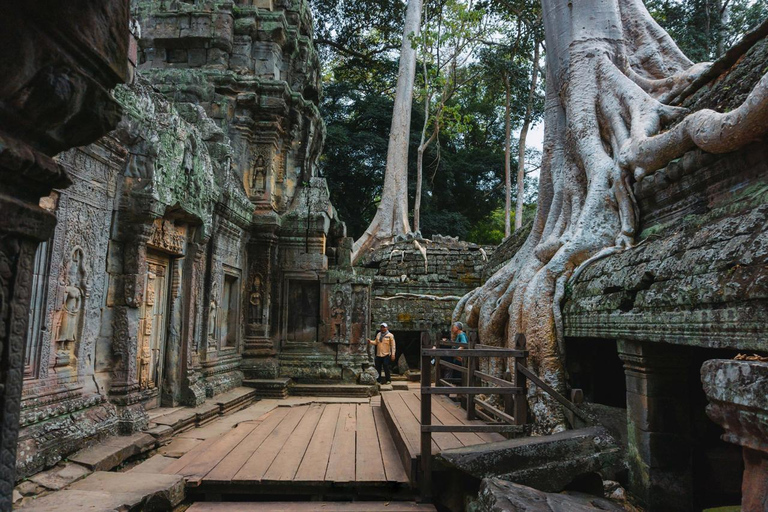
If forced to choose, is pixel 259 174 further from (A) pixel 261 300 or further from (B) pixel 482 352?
(B) pixel 482 352

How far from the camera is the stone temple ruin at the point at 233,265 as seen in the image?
4.76 ft

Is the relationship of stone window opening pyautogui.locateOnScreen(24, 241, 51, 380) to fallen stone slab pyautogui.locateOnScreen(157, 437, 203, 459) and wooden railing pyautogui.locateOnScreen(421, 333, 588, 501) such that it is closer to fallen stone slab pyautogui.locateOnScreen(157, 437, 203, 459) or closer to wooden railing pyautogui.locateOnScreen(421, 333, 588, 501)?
fallen stone slab pyautogui.locateOnScreen(157, 437, 203, 459)

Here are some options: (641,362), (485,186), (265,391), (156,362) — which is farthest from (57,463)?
(485,186)

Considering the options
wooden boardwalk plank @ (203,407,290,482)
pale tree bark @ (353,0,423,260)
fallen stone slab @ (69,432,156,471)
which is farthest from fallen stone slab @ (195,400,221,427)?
pale tree bark @ (353,0,423,260)

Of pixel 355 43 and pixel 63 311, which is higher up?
pixel 355 43

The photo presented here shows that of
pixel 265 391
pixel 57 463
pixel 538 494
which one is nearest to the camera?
pixel 538 494

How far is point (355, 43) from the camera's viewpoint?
76.6ft

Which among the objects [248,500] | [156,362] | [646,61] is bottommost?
[248,500]

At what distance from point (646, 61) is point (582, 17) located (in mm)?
982

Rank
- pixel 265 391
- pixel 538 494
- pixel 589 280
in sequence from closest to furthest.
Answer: pixel 538 494 → pixel 589 280 → pixel 265 391

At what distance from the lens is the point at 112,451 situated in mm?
3961

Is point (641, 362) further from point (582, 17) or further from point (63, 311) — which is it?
point (582, 17)

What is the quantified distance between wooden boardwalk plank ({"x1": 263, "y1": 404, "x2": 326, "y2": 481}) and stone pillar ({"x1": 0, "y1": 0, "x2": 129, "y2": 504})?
2.76 metres

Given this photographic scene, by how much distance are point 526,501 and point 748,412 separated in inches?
69.9
